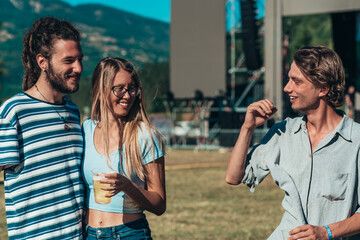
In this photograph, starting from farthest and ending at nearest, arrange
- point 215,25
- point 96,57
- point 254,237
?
point 215,25 → point 254,237 → point 96,57

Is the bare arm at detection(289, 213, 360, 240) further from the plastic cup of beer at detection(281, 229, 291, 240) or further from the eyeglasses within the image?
the eyeglasses

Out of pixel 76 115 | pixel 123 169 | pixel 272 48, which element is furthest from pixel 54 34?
pixel 272 48

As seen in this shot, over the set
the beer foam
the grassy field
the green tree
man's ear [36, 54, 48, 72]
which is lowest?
the grassy field

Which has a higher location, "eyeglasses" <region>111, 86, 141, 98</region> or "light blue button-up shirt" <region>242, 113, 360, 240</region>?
"eyeglasses" <region>111, 86, 141, 98</region>

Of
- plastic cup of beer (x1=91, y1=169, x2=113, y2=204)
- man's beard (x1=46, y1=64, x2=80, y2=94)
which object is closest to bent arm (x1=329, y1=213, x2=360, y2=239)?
plastic cup of beer (x1=91, y1=169, x2=113, y2=204)

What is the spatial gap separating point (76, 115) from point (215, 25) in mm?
18388

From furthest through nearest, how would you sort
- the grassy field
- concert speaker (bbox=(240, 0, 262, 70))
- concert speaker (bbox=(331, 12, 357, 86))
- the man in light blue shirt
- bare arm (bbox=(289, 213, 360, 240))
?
concert speaker (bbox=(331, 12, 357, 86))
concert speaker (bbox=(240, 0, 262, 70))
the grassy field
the man in light blue shirt
bare arm (bbox=(289, 213, 360, 240))

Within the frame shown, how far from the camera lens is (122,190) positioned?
99.7 inches

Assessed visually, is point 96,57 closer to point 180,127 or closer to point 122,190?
point 122,190

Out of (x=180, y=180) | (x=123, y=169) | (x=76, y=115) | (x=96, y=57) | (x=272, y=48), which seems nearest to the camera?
(x=123, y=169)

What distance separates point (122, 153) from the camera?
2.78 metres

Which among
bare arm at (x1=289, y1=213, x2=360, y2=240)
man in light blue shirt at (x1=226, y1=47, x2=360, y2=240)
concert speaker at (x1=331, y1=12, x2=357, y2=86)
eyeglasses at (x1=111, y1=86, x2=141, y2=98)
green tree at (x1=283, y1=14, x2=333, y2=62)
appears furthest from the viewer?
green tree at (x1=283, y1=14, x2=333, y2=62)

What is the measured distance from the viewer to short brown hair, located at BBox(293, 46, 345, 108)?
2537 mm

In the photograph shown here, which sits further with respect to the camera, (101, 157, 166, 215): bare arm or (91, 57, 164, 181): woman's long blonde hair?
(91, 57, 164, 181): woman's long blonde hair
